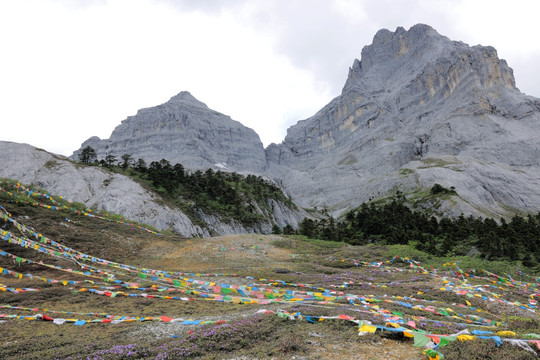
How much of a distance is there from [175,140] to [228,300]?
169853 mm

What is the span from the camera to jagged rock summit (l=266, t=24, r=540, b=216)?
91125mm

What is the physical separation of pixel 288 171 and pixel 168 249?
167 m

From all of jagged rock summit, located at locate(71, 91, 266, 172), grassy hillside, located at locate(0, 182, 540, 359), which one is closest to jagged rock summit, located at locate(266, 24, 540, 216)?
jagged rock summit, located at locate(71, 91, 266, 172)

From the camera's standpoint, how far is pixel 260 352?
6699mm

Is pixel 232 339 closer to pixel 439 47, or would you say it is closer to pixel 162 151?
pixel 162 151

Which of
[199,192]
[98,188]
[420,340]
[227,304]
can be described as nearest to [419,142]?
[199,192]

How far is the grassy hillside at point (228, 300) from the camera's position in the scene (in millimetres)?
6781

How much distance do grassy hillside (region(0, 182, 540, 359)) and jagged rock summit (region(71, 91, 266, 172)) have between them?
13889cm

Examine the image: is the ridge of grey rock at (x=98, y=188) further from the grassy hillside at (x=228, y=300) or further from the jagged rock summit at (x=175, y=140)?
the jagged rock summit at (x=175, y=140)

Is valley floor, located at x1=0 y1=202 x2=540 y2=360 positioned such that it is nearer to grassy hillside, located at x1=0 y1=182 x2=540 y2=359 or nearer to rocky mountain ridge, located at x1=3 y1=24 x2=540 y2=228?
grassy hillside, located at x1=0 y1=182 x2=540 y2=359

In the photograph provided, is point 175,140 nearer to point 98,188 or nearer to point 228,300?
point 98,188

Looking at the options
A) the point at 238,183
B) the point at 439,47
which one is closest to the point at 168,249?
the point at 238,183

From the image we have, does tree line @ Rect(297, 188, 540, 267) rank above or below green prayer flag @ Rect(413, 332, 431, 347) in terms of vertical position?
above

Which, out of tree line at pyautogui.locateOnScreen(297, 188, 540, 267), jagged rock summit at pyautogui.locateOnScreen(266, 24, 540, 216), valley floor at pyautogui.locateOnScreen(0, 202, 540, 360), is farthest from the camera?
jagged rock summit at pyautogui.locateOnScreen(266, 24, 540, 216)
